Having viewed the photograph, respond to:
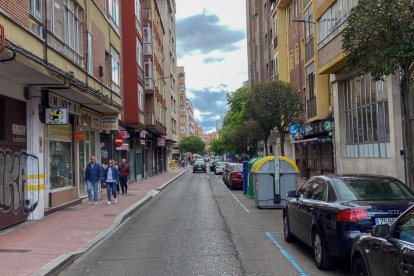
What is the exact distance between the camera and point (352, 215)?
6922 mm

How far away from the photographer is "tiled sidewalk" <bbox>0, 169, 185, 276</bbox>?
827 centimetres

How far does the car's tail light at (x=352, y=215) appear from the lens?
22.6 feet

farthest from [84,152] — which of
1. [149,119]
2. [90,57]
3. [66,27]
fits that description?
[149,119]

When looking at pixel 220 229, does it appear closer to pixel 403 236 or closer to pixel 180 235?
pixel 180 235

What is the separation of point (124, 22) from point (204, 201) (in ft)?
60.2

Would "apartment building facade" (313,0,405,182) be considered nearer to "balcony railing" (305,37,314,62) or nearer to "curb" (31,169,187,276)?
"balcony railing" (305,37,314,62)

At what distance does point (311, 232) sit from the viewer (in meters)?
8.16

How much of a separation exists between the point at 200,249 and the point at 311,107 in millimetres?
22742

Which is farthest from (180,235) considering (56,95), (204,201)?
(204,201)

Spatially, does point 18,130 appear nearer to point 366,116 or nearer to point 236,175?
point 366,116

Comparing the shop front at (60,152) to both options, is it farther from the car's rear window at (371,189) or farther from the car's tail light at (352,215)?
the car's tail light at (352,215)

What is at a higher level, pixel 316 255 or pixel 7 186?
pixel 7 186

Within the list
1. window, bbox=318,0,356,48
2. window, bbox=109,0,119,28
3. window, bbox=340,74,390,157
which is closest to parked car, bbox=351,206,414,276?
window, bbox=340,74,390,157

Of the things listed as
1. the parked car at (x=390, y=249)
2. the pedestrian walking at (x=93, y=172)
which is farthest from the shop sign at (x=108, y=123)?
the parked car at (x=390, y=249)
